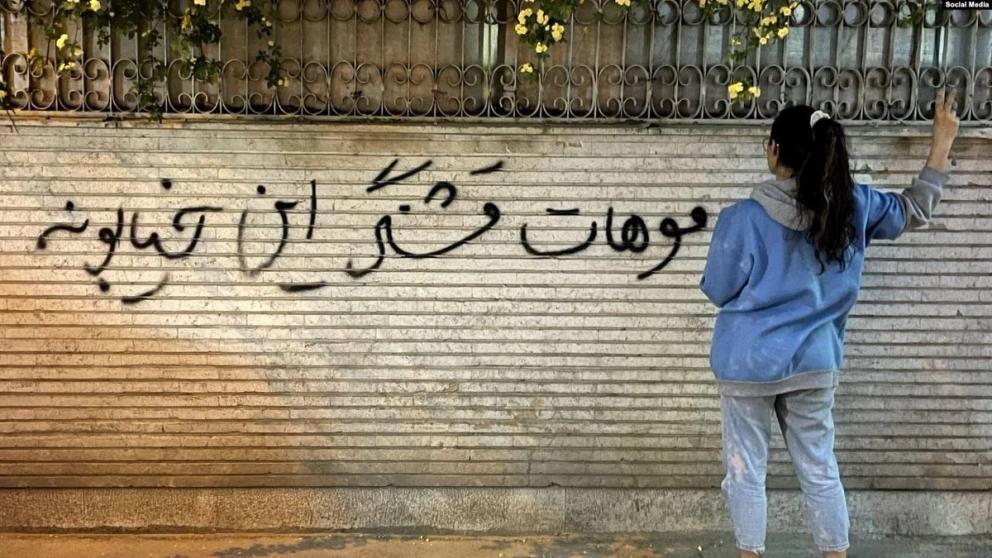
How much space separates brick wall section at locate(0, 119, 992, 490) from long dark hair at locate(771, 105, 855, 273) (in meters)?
0.92

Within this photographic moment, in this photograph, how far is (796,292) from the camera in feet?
9.50

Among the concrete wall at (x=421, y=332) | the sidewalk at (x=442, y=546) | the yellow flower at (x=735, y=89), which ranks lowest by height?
the sidewalk at (x=442, y=546)

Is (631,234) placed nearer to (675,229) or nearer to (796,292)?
(675,229)

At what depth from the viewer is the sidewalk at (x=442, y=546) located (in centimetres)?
380

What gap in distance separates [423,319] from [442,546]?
108cm

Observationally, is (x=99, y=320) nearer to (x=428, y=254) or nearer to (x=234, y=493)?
(x=234, y=493)

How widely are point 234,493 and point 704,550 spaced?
89.3 inches

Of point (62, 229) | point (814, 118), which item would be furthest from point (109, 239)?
point (814, 118)

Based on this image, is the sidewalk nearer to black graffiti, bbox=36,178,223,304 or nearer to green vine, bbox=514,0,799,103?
black graffiti, bbox=36,178,223,304

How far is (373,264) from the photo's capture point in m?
3.86

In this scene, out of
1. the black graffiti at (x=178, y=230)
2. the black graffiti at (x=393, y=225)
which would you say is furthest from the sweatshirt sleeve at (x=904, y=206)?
the black graffiti at (x=178, y=230)

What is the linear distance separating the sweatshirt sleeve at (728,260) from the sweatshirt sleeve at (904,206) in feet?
1.68

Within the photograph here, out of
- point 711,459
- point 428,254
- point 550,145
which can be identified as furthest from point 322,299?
point 711,459

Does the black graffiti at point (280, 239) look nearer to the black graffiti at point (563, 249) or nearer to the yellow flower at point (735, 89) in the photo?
the black graffiti at point (563, 249)
